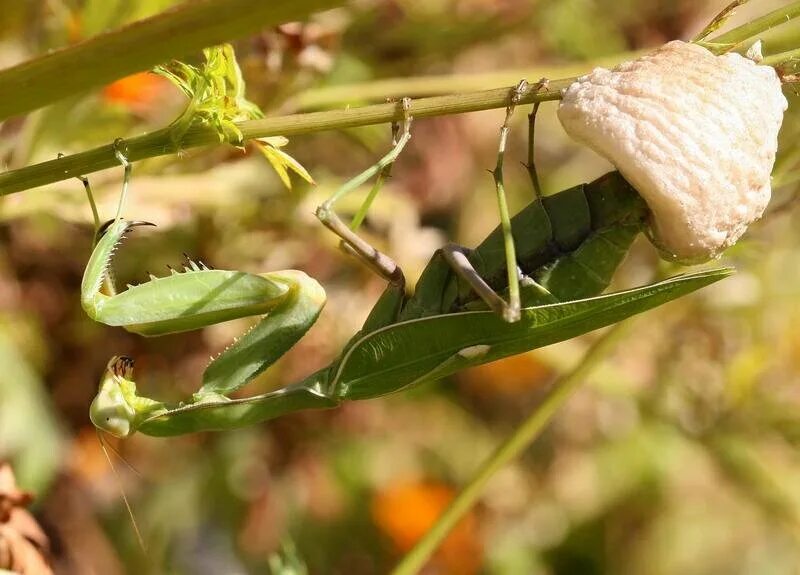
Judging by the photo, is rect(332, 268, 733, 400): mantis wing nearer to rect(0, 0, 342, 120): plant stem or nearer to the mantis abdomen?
the mantis abdomen

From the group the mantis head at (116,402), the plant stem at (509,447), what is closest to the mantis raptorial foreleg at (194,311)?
→ the mantis head at (116,402)

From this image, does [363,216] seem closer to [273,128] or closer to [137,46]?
[273,128]

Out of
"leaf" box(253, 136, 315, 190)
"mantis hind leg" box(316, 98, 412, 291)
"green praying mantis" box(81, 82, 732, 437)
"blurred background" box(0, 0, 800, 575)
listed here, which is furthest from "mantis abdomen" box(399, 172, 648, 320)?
"blurred background" box(0, 0, 800, 575)

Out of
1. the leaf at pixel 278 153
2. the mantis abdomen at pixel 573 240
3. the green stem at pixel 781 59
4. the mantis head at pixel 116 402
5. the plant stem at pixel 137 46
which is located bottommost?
the mantis head at pixel 116 402

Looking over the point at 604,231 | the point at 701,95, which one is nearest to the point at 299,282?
the point at 604,231

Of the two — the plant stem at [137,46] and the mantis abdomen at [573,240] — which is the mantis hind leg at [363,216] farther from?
the plant stem at [137,46]

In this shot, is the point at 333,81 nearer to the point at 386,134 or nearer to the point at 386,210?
the point at 386,134
